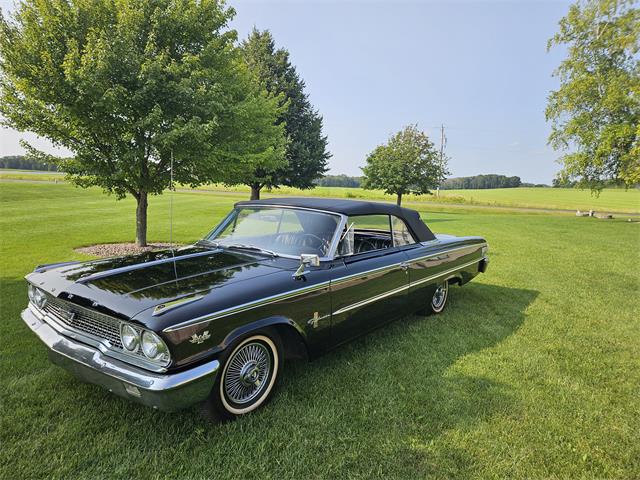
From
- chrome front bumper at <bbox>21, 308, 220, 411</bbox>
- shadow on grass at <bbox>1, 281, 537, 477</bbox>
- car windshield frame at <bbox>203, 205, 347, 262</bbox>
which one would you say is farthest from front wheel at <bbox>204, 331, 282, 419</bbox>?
car windshield frame at <bbox>203, 205, 347, 262</bbox>

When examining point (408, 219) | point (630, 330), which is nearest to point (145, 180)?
point (408, 219)

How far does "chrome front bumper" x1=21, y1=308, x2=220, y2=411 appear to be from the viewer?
86.2 inches

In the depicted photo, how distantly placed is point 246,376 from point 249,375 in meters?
0.03

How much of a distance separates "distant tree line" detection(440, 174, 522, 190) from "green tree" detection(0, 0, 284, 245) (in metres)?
88.1

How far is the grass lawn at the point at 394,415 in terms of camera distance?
2.30 metres

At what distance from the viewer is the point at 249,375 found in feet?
8.98

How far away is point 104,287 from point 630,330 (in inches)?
248

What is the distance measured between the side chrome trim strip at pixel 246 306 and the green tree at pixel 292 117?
1822 centimetres

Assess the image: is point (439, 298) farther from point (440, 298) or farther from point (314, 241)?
point (314, 241)

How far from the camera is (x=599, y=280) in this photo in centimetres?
776

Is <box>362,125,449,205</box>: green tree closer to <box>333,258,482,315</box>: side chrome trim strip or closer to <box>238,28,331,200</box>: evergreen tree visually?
<box>238,28,331,200</box>: evergreen tree

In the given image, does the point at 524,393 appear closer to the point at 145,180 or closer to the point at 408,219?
the point at 408,219

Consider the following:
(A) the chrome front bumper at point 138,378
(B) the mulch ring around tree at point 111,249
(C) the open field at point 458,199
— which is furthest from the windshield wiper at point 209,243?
(C) the open field at point 458,199

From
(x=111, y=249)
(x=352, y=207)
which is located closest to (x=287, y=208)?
(x=352, y=207)
